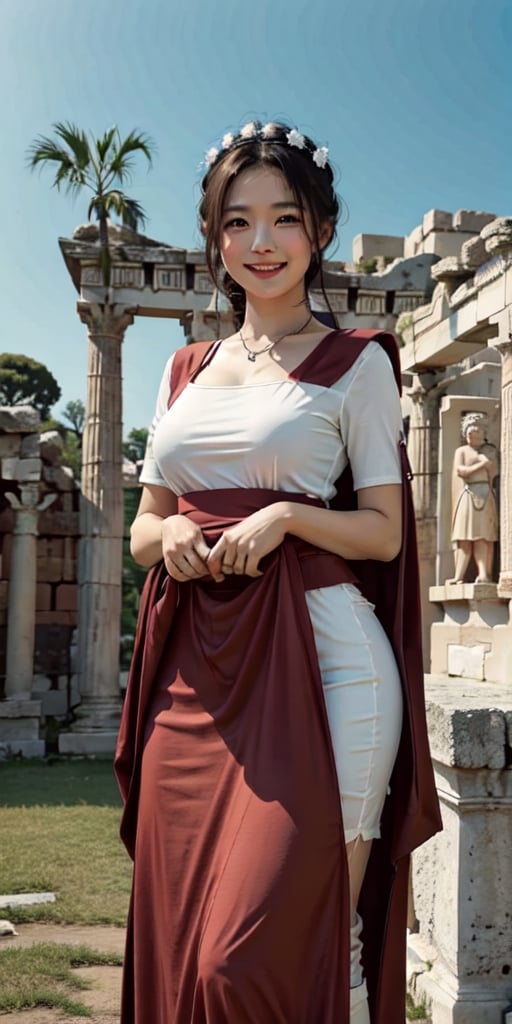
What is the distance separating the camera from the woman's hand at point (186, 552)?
177 cm

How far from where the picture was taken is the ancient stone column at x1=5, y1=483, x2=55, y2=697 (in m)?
12.8

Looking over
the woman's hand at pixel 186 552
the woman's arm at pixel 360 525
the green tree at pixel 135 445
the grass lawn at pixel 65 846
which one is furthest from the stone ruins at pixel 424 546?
the green tree at pixel 135 445

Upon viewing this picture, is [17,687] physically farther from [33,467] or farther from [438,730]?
[438,730]

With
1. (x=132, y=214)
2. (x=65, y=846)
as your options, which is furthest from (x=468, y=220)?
(x=65, y=846)

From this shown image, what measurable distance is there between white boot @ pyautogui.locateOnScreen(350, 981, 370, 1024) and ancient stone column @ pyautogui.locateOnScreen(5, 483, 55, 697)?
11.4 meters

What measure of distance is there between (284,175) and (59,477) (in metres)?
13.0

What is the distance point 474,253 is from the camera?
945 centimetres

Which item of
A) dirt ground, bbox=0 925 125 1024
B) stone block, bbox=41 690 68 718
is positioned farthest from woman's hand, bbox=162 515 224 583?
stone block, bbox=41 690 68 718

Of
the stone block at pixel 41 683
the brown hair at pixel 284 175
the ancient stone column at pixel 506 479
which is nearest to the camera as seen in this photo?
the brown hair at pixel 284 175

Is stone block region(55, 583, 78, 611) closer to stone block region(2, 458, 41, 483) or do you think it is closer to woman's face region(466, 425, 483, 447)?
stone block region(2, 458, 41, 483)

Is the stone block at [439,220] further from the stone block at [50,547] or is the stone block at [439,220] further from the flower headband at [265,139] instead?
the flower headband at [265,139]

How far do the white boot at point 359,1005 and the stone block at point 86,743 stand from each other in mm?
11068

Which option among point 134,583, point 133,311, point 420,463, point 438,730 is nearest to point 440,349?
point 420,463

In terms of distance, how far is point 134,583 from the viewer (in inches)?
1034
